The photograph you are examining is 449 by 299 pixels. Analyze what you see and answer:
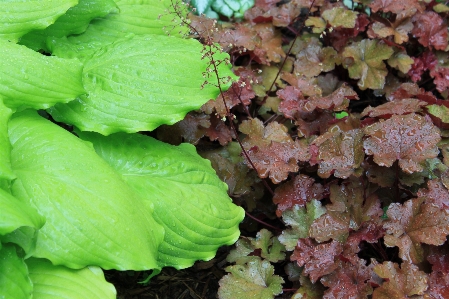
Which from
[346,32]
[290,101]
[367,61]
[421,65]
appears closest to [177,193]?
[290,101]

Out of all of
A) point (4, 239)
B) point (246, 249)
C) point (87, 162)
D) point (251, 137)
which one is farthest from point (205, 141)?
point (4, 239)

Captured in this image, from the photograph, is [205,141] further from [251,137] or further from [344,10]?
[344,10]

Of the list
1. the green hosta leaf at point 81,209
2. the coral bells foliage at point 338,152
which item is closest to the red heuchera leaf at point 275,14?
the coral bells foliage at point 338,152

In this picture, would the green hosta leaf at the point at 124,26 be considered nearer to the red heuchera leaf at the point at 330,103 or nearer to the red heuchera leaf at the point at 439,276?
the red heuchera leaf at the point at 330,103

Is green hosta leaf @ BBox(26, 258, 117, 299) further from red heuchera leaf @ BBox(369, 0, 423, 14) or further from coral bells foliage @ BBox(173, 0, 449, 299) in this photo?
red heuchera leaf @ BBox(369, 0, 423, 14)

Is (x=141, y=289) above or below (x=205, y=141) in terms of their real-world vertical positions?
below

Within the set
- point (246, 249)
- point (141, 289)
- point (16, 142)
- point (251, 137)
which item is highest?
point (16, 142)
